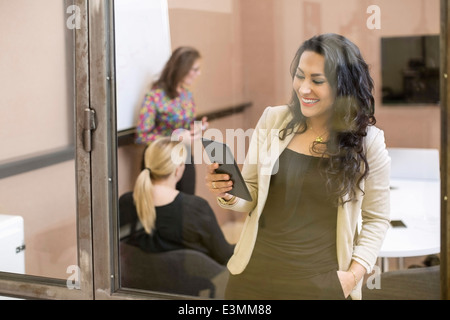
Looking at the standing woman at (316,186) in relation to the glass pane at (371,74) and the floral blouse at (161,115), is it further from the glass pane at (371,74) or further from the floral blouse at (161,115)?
the floral blouse at (161,115)

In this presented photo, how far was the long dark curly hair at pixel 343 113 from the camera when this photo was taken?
1.88 meters

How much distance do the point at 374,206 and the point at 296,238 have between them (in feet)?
0.85

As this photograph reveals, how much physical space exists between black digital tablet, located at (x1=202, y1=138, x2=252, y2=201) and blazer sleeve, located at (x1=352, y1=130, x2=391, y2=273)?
1.20ft

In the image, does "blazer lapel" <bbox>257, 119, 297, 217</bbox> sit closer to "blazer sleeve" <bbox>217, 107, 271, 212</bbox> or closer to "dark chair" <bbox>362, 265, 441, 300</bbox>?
"blazer sleeve" <bbox>217, 107, 271, 212</bbox>

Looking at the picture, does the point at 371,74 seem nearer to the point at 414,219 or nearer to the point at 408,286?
the point at 414,219

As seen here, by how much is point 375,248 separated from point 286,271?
288 millimetres

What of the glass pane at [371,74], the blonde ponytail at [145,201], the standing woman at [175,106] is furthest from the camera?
the blonde ponytail at [145,201]

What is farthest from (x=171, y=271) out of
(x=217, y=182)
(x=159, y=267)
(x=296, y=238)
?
(x=296, y=238)

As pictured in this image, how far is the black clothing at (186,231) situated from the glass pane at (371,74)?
0.14 ft

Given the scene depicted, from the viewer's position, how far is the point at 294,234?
2.02 m

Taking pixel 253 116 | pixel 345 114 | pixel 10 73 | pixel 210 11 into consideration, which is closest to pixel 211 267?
pixel 253 116

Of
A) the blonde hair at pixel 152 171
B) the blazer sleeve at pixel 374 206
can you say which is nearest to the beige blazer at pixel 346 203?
the blazer sleeve at pixel 374 206
